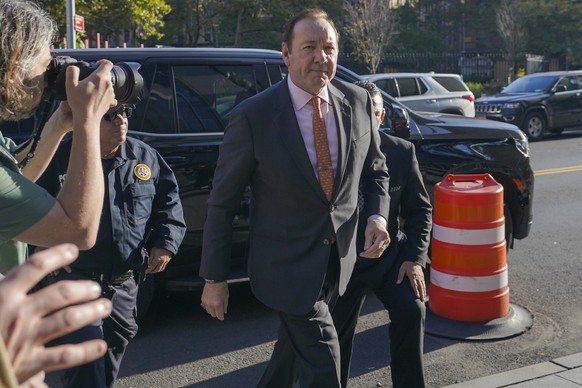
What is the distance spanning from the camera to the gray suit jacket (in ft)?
2.43

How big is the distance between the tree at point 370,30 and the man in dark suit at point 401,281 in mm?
30475

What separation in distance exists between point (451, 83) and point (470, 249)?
14292 millimetres

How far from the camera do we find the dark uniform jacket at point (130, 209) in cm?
362

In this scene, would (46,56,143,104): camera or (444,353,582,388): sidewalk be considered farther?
(444,353,582,388): sidewalk

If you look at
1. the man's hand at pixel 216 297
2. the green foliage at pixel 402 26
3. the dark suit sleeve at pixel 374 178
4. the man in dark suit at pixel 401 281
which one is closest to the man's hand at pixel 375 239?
the dark suit sleeve at pixel 374 178

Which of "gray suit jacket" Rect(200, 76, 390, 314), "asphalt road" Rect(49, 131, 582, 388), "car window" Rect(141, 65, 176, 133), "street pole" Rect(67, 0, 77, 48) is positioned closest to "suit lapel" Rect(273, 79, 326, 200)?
"gray suit jacket" Rect(200, 76, 390, 314)

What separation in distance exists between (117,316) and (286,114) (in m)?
1.22

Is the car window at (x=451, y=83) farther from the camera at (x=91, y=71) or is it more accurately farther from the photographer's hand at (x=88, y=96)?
the photographer's hand at (x=88, y=96)

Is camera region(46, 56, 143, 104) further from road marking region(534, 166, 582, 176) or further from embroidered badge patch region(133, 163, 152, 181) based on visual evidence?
road marking region(534, 166, 582, 176)

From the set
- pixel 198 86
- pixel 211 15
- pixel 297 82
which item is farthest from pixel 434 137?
pixel 211 15

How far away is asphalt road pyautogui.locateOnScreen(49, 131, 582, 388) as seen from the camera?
189 inches

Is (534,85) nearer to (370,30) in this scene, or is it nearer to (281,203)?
(370,30)

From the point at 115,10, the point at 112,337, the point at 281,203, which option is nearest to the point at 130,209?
the point at 112,337

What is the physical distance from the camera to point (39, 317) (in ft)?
3.29
